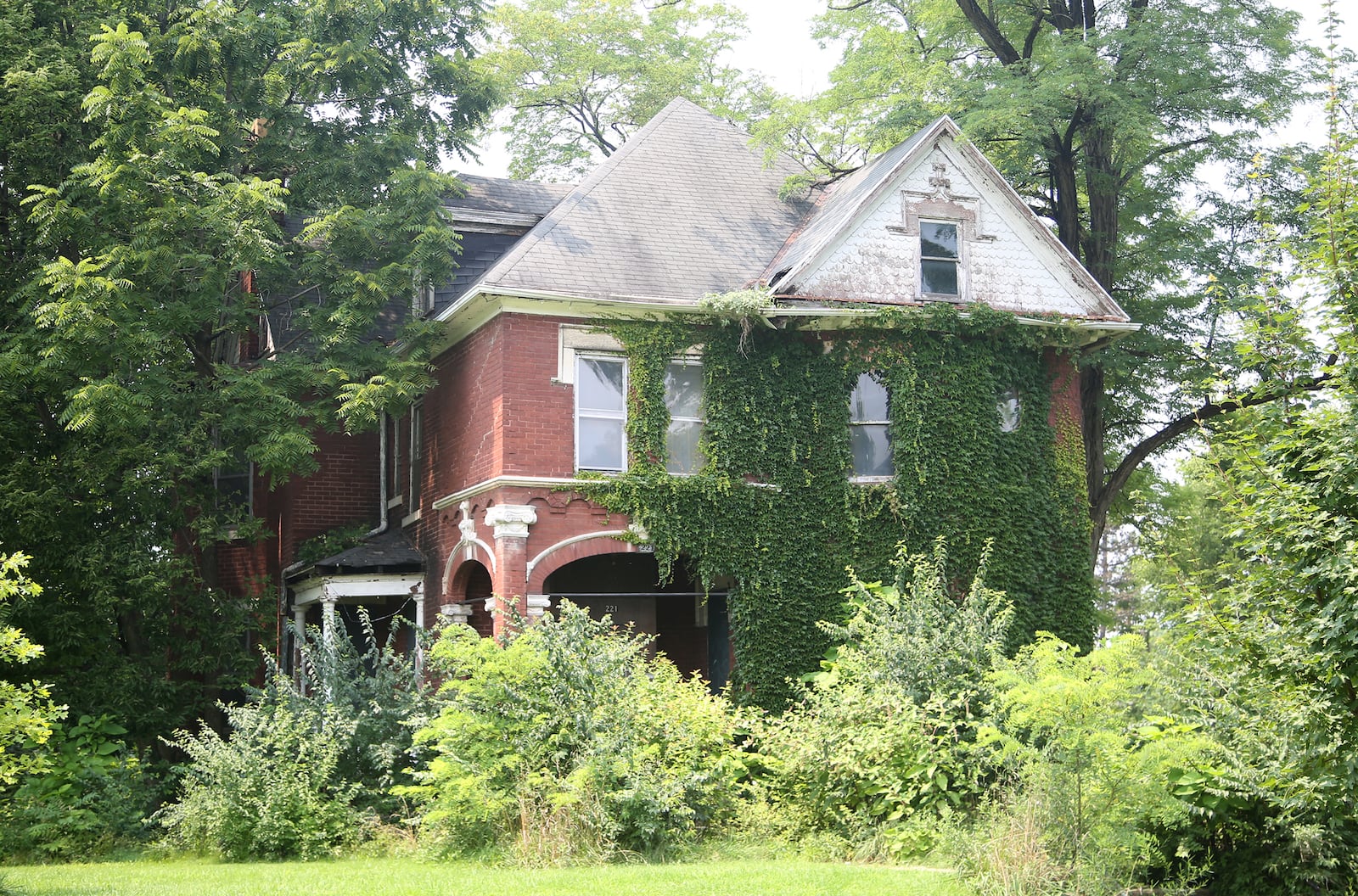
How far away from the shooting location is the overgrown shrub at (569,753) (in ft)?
41.4

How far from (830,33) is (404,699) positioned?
631 inches

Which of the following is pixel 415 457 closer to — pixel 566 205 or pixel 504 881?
pixel 566 205

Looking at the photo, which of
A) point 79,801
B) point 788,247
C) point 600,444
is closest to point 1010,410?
point 788,247

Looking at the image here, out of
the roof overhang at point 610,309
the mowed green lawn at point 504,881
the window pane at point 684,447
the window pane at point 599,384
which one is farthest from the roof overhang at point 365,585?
the mowed green lawn at point 504,881

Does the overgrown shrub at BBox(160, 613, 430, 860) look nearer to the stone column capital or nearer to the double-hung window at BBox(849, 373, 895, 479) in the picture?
the stone column capital

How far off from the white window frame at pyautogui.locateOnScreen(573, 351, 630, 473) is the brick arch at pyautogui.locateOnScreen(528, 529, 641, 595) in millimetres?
941

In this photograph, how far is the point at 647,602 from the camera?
22797mm

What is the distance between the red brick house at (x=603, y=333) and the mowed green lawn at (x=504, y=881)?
5.47 metres

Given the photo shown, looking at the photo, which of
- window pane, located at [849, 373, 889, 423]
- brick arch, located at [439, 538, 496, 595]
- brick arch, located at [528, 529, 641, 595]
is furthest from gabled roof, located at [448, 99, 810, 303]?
brick arch, located at [439, 538, 496, 595]

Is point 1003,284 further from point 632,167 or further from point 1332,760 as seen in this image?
point 1332,760

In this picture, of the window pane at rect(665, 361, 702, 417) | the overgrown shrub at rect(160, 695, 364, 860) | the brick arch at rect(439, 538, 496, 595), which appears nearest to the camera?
the overgrown shrub at rect(160, 695, 364, 860)

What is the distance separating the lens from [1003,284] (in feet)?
68.3

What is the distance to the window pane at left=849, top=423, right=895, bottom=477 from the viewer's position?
20.3 m

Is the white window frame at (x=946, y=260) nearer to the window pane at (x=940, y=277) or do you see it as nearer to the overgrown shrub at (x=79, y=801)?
the window pane at (x=940, y=277)
